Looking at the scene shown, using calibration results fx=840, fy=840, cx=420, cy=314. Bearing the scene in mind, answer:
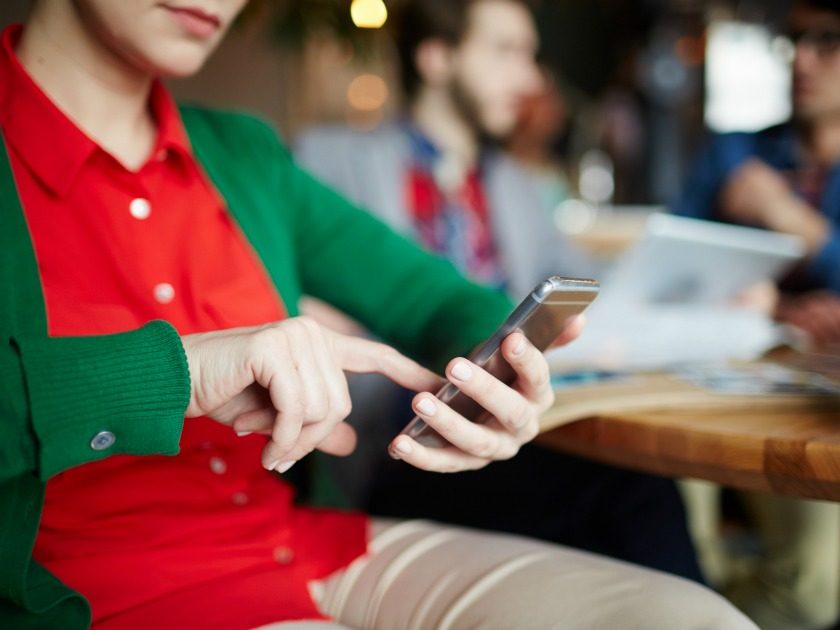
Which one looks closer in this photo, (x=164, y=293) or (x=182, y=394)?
(x=182, y=394)

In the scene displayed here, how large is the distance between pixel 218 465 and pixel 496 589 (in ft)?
0.96

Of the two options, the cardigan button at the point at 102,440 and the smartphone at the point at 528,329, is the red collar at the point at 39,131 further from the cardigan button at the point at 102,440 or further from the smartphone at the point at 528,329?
the smartphone at the point at 528,329

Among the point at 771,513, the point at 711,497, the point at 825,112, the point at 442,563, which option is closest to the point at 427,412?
the point at 442,563

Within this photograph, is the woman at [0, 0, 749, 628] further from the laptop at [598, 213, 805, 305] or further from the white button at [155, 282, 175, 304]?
the laptop at [598, 213, 805, 305]

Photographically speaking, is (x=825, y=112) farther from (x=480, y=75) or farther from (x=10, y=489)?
(x=10, y=489)

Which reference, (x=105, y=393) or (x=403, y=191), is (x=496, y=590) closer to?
(x=105, y=393)

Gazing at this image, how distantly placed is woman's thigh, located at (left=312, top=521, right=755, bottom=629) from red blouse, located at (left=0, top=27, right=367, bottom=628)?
4 cm

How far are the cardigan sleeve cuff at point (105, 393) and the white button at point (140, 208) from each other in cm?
25

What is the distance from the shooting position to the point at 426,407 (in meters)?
0.66

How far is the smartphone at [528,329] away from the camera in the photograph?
24.9 inches

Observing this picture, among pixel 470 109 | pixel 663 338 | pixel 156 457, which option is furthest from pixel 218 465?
pixel 470 109

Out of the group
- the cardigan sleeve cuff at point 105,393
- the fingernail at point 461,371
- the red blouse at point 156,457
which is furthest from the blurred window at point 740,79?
the cardigan sleeve cuff at point 105,393

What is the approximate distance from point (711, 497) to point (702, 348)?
771 millimetres

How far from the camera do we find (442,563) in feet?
2.82
